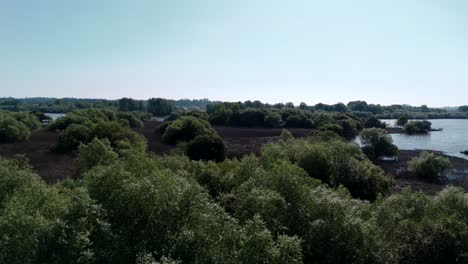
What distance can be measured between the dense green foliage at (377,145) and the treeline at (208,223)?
57728mm

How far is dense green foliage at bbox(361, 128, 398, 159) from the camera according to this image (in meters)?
87.5

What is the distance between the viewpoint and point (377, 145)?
87.9 meters

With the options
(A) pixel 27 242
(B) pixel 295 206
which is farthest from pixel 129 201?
(B) pixel 295 206

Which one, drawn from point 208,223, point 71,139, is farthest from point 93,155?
point 71,139

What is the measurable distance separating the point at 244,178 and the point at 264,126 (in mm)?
123395

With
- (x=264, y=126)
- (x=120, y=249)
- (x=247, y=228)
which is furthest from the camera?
(x=264, y=126)

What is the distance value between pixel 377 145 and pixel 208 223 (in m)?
75.5

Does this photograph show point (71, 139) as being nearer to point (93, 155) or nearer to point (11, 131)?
point (11, 131)

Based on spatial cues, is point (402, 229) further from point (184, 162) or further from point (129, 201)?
point (184, 162)

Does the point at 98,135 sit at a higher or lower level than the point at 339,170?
higher

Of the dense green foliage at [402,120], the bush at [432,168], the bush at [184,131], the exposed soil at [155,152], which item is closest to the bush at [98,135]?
the exposed soil at [155,152]

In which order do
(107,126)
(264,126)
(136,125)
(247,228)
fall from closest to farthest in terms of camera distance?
(247,228) → (107,126) → (136,125) → (264,126)

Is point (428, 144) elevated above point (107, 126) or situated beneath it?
situated beneath

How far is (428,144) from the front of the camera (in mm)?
121625
